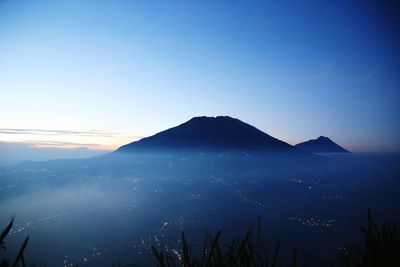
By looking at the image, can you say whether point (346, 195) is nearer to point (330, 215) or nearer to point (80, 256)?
point (330, 215)

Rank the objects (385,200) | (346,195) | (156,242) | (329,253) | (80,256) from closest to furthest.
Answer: (329,253) < (80,256) < (156,242) < (385,200) < (346,195)

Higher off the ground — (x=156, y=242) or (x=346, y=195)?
(x=346, y=195)

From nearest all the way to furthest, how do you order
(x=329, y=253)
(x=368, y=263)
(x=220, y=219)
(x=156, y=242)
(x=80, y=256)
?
(x=368, y=263), (x=329, y=253), (x=80, y=256), (x=156, y=242), (x=220, y=219)

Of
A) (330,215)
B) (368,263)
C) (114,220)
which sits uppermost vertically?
(368,263)

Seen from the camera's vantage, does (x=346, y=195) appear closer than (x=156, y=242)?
No

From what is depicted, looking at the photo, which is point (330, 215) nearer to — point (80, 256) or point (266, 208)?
point (266, 208)

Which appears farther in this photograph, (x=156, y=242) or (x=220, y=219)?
(x=220, y=219)

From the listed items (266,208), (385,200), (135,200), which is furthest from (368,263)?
(135,200)

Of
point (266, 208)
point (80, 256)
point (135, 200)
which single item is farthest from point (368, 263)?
point (135, 200)

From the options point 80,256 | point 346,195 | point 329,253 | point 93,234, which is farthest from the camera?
point 346,195
